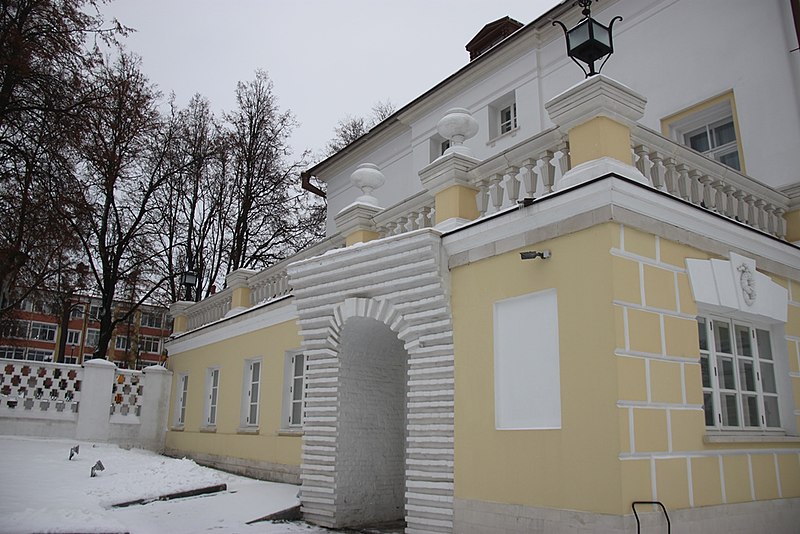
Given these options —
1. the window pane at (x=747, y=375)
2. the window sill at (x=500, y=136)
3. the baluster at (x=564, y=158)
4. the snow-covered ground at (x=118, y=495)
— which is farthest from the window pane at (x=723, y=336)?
the window sill at (x=500, y=136)

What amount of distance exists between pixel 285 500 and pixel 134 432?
7.48 meters

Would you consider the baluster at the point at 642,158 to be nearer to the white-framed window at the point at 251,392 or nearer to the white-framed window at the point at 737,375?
the white-framed window at the point at 737,375

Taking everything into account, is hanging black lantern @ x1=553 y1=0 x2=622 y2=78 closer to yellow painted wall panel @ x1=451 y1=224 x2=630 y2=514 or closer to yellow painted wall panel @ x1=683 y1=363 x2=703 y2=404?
yellow painted wall panel @ x1=451 y1=224 x2=630 y2=514

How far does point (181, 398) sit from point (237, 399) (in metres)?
3.64

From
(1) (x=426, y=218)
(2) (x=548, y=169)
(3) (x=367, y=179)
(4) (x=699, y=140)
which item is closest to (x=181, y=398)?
(3) (x=367, y=179)

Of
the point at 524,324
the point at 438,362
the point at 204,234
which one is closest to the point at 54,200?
the point at 438,362

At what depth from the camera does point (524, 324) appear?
6.54m

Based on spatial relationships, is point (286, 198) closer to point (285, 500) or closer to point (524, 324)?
point (285, 500)

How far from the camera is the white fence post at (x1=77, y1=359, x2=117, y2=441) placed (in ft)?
47.4

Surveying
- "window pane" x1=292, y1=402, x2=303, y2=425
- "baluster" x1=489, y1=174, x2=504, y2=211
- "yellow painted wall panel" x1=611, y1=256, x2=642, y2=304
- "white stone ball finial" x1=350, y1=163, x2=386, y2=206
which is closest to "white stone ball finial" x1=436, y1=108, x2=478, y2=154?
"baluster" x1=489, y1=174, x2=504, y2=211

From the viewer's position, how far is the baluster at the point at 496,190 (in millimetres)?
7434

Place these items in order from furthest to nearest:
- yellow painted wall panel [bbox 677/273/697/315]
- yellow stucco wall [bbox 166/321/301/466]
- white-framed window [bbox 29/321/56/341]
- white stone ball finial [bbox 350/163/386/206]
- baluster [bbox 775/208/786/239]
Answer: white-framed window [bbox 29/321/56/341]
yellow stucco wall [bbox 166/321/301/466]
white stone ball finial [bbox 350/163/386/206]
baluster [bbox 775/208/786/239]
yellow painted wall panel [bbox 677/273/697/315]

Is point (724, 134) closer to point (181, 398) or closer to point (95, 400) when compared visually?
point (181, 398)

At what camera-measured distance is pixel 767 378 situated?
7312 mm
